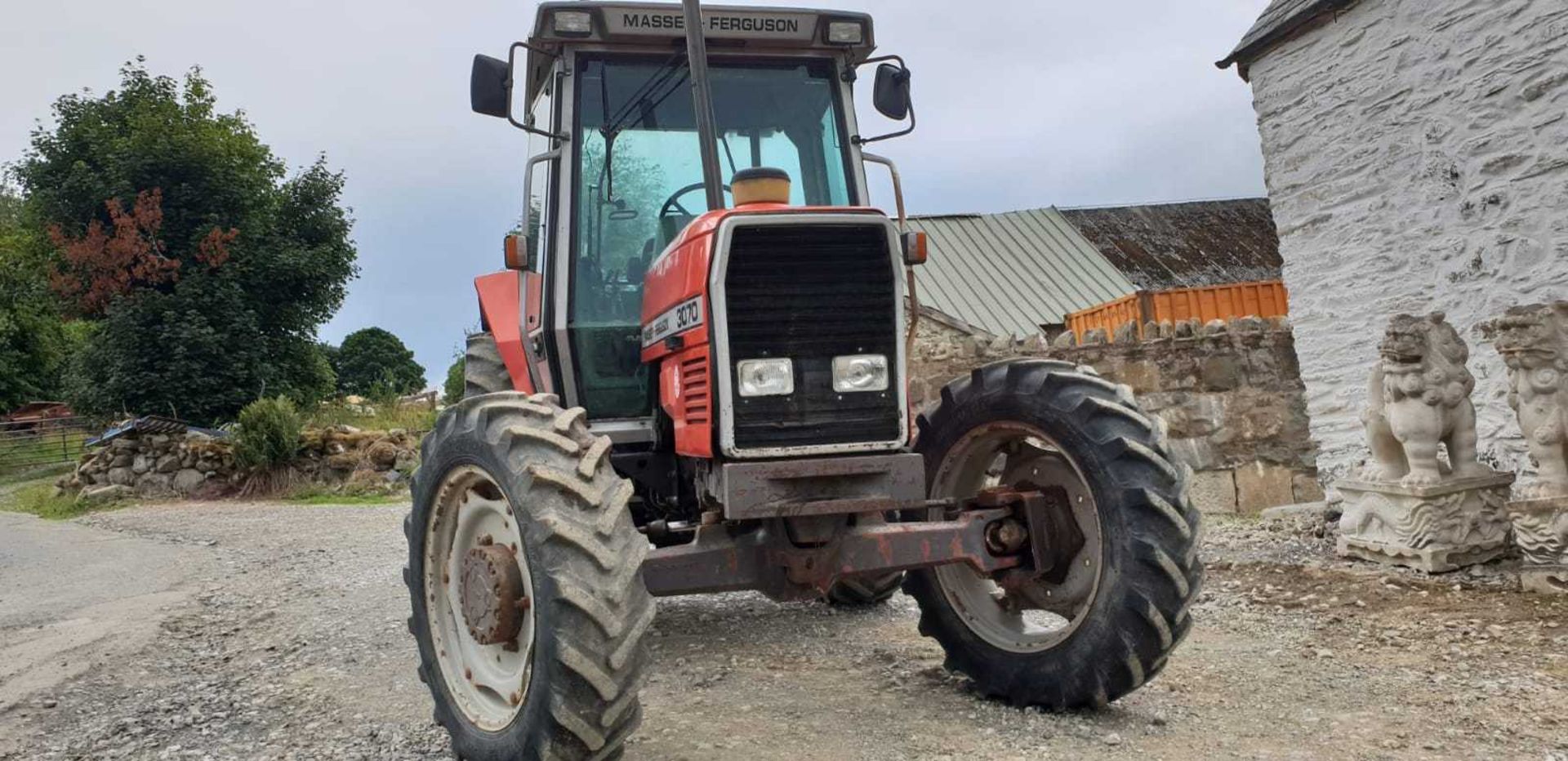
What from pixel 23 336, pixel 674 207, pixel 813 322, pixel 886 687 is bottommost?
pixel 886 687

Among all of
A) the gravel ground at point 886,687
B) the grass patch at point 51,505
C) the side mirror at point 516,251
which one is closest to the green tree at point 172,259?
the grass patch at point 51,505

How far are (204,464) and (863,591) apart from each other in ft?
44.7

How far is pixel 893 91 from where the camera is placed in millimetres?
4246

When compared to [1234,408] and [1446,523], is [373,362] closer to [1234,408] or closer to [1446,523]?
[1234,408]

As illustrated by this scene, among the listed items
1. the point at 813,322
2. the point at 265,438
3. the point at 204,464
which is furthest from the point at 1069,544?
the point at 204,464

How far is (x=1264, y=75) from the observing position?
8.77 m

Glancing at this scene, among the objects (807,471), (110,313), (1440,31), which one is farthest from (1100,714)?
(110,313)

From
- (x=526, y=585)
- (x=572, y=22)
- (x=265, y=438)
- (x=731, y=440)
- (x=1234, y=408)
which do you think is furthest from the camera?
(x=265, y=438)

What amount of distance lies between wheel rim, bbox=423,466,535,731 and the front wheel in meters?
1.56

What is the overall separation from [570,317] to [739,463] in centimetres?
123

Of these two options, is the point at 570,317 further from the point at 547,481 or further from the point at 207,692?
the point at 207,692

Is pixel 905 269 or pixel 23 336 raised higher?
pixel 23 336

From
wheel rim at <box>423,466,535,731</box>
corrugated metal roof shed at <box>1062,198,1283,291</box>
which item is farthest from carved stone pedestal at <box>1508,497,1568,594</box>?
corrugated metal roof shed at <box>1062,198,1283,291</box>

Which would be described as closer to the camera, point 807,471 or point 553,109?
point 807,471
